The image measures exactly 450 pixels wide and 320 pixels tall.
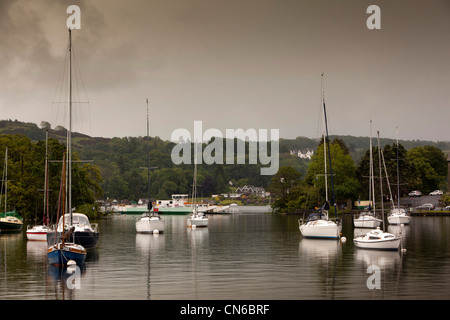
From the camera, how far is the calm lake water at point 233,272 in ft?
101

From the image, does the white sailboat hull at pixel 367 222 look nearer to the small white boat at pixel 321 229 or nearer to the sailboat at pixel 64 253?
the small white boat at pixel 321 229

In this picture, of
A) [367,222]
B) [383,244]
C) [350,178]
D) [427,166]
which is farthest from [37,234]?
[427,166]

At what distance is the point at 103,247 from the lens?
57.3 meters

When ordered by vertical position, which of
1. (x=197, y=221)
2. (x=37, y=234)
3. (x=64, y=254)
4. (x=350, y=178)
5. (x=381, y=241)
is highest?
(x=350, y=178)

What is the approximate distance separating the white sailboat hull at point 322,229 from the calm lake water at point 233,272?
1593mm

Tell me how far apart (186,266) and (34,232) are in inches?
1111

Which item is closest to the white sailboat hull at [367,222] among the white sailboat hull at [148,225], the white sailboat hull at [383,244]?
the white sailboat hull at [148,225]

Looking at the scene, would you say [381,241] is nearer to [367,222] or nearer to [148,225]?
[367,222]

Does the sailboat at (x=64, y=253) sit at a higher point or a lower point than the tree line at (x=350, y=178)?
lower

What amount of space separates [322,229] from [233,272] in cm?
2490

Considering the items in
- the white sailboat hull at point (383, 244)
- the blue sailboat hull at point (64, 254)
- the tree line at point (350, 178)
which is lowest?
the white sailboat hull at point (383, 244)

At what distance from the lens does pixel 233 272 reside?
38.6m

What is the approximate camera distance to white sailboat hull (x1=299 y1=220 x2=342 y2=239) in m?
61.0
